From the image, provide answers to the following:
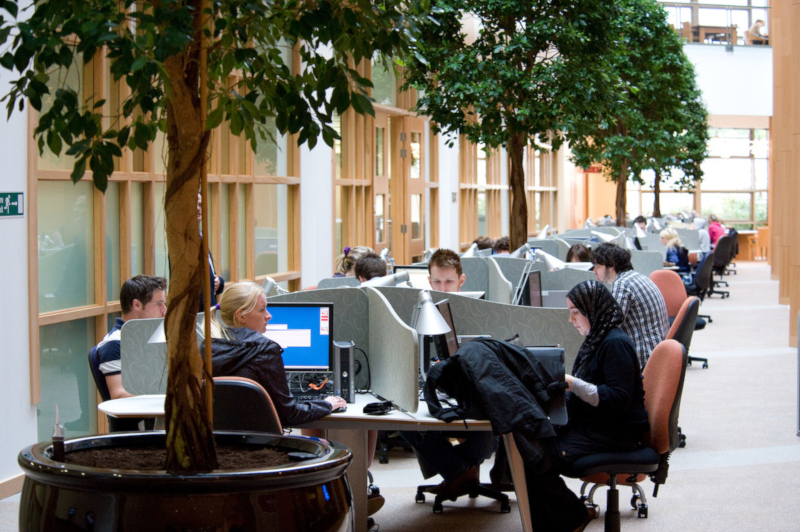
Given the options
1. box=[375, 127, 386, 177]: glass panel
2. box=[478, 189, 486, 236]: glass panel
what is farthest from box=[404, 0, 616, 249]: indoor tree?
box=[478, 189, 486, 236]: glass panel

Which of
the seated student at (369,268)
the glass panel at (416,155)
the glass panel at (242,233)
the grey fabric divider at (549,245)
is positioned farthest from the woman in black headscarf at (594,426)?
the glass panel at (416,155)

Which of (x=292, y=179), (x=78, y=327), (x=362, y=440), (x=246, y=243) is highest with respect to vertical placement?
(x=292, y=179)

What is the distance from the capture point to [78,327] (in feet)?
16.4

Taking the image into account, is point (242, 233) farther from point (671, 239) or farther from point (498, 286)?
point (671, 239)

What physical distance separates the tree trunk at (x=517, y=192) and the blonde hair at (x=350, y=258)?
1982mm

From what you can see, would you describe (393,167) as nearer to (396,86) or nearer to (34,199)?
(396,86)

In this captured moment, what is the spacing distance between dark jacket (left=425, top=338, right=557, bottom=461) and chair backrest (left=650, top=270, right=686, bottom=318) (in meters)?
4.12

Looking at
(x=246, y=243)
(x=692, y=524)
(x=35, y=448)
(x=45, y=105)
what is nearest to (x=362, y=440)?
(x=692, y=524)

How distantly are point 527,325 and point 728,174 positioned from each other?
75.6ft

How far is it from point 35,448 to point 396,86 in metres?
9.15

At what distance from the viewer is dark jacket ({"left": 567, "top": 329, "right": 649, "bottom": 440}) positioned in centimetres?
346

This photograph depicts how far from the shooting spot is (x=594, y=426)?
3.54 meters

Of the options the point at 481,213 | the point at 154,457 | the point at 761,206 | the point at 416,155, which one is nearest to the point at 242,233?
the point at 416,155

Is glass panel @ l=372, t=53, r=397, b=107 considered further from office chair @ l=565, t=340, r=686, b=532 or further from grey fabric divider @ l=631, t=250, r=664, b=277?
office chair @ l=565, t=340, r=686, b=532
